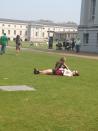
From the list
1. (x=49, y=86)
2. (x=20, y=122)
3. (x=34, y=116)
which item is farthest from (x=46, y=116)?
(x=49, y=86)

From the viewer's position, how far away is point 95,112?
10.7m

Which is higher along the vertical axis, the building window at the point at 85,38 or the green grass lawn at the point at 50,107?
the building window at the point at 85,38

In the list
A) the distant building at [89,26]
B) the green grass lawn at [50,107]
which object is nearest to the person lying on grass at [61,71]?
the green grass lawn at [50,107]

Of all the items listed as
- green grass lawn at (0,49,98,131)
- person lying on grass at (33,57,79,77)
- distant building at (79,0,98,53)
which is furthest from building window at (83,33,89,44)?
green grass lawn at (0,49,98,131)

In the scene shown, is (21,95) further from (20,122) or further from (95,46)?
(95,46)

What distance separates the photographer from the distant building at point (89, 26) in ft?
193

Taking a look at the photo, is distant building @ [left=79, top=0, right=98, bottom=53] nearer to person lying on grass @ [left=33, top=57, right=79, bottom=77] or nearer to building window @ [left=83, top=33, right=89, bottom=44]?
building window @ [left=83, top=33, right=89, bottom=44]

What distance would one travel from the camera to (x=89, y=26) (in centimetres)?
6025

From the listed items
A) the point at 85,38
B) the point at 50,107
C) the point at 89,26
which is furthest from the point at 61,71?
the point at 85,38

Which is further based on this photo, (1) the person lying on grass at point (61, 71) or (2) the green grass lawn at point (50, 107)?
(1) the person lying on grass at point (61, 71)

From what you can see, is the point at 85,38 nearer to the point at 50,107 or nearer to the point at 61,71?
the point at 61,71

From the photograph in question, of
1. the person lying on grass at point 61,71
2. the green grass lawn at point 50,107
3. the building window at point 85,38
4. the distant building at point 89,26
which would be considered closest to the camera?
the green grass lawn at point 50,107

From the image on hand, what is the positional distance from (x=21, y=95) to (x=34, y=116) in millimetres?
2953

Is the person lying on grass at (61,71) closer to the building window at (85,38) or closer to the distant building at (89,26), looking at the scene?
the distant building at (89,26)
